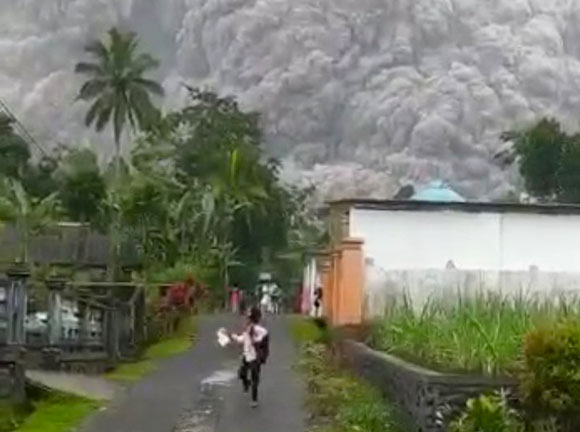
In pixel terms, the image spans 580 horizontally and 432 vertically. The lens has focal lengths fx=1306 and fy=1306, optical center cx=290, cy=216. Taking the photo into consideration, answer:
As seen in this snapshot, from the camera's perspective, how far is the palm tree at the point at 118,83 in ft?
226

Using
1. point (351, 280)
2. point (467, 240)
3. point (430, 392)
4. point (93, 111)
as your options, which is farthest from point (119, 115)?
point (430, 392)

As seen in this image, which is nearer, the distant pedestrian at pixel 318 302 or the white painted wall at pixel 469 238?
the white painted wall at pixel 469 238

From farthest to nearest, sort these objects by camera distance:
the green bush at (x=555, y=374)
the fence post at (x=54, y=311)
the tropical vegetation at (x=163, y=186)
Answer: the tropical vegetation at (x=163, y=186) → the fence post at (x=54, y=311) → the green bush at (x=555, y=374)

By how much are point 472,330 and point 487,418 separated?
99.9 inches

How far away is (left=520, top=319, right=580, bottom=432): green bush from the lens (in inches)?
419

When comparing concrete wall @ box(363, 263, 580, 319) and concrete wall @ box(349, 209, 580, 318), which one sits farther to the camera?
concrete wall @ box(349, 209, 580, 318)

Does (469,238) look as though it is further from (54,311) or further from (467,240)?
(54,311)

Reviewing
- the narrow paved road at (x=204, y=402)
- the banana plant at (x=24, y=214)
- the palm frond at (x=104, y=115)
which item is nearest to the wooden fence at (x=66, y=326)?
the narrow paved road at (x=204, y=402)

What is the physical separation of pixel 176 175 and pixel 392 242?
3420cm

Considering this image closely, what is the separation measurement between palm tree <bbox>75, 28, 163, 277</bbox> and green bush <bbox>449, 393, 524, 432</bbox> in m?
58.1

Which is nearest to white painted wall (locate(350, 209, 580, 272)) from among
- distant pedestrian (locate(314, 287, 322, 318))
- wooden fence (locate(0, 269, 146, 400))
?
wooden fence (locate(0, 269, 146, 400))

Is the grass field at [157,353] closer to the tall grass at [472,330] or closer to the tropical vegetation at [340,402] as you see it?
the tropical vegetation at [340,402]

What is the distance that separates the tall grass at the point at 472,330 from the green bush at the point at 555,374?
2.83 feet

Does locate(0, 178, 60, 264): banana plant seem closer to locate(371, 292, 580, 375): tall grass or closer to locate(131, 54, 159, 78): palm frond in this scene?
locate(131, 54, 159, 78): palm frond
